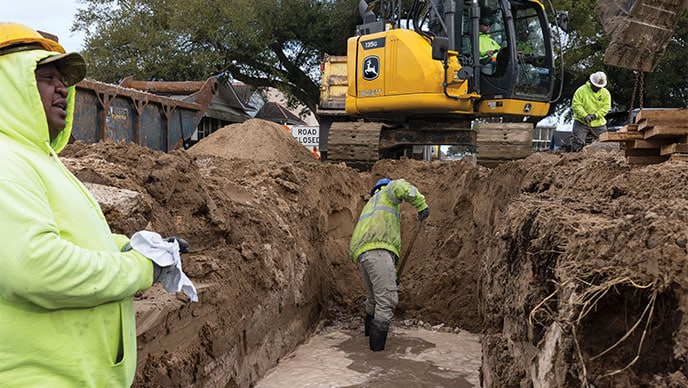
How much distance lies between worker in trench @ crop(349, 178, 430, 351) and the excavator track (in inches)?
119

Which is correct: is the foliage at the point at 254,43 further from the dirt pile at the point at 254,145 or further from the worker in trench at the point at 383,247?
the worker in trench at the point at 383,247

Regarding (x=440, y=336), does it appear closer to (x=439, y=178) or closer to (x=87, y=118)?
(x=439, y=178)

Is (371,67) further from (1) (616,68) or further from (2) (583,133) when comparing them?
(1) (616,68)

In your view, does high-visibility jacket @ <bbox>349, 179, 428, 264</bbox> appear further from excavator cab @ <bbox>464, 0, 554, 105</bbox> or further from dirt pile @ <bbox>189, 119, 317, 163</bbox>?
dirt pile @ <bbox>189, 119, 317, 163</bbox>

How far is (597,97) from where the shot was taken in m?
11.3

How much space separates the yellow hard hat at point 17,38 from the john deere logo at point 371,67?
28.7 ft

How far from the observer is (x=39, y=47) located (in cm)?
213

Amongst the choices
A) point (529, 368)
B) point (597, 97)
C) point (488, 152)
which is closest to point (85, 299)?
point (529, 368)

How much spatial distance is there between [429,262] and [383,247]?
2159 millimetres

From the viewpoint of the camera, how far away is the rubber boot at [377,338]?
7367 millimetres

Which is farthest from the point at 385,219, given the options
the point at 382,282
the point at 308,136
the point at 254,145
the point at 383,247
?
the point at 308,136

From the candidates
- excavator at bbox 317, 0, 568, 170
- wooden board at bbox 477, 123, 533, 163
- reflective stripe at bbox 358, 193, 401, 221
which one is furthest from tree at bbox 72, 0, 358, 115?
reflective stripe at bbox 358, 193, 401, 221

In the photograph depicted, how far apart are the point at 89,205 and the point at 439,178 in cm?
834

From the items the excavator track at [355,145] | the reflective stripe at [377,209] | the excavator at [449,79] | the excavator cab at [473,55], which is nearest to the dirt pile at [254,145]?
the excavator track at [355,145]
